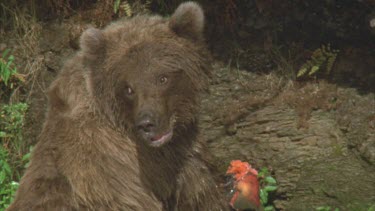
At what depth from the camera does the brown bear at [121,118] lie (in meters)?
5.75

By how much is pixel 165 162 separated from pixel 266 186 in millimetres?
1591

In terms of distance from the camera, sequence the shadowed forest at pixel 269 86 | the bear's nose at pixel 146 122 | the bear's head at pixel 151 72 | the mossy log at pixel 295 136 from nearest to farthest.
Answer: the bear's nose at pixel 146 122 < the bear's head at pixel 151 72 < the mossy log at pixel 295 136 < the shadowed forest at pixel 269 86

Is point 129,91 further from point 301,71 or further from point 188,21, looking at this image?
point 301,71

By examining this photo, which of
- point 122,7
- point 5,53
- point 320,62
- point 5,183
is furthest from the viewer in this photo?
point 5,53

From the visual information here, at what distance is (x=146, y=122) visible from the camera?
5.43 meters

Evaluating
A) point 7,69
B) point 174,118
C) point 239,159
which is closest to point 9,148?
point 7,69

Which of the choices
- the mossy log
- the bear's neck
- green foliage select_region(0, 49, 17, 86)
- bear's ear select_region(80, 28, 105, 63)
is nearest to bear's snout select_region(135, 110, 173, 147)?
the bear's neck

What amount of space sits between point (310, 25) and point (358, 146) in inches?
60.9

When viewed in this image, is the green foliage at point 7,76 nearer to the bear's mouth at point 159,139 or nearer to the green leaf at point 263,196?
the green leaf at point 263,196

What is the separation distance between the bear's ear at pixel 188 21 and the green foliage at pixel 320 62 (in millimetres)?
1967

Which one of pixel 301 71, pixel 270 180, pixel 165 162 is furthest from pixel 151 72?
pixel 301 71

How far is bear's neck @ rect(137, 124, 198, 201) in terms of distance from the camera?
6020 mm

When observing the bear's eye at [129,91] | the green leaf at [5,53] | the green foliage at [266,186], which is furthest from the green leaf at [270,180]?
the green leaf at [5,53]

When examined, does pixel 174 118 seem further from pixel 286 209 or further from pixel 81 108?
pixel 286 209
